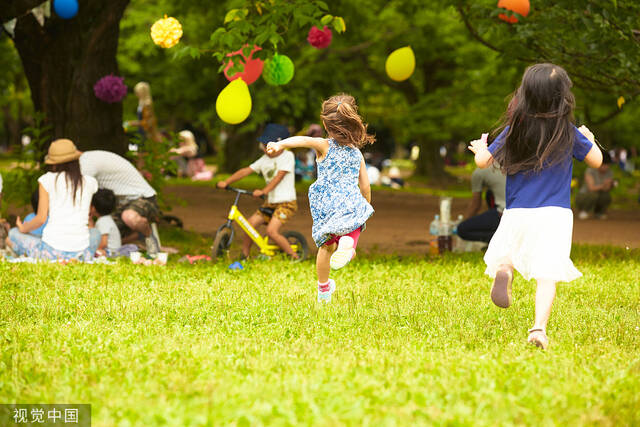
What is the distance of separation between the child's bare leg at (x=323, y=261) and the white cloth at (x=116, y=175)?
4184 millimetres

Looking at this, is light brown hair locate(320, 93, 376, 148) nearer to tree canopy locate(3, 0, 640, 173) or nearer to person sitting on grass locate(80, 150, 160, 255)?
person sitting on grass locate(80, 150, 160, 255)

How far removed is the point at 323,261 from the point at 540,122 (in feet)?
7.13

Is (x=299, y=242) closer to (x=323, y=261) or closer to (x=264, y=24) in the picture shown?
(x=264, y=24)

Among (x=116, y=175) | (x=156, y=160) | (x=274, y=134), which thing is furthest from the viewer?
(x=156, y=160)

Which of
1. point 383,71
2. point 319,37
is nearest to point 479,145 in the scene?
point 319,37

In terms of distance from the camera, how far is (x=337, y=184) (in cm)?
683

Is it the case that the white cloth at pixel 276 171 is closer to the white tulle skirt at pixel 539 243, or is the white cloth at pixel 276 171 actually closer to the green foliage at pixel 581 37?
the green foliage at pixel 581 37

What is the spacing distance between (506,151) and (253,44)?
4586 millimetres

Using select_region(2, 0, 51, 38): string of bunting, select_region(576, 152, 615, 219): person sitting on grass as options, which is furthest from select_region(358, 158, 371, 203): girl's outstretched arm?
select_region(576, 152, 615, 219): person sitting on grass

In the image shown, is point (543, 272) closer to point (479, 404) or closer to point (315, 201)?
point (479, 404)

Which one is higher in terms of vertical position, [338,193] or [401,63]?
[401,63]

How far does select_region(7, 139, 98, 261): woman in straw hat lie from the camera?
9.20 m

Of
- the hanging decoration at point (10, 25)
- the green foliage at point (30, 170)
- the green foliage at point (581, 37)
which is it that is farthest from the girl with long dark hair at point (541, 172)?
the green foliage at point (30, 170)

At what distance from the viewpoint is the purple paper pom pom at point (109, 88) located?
1160 centimetres
